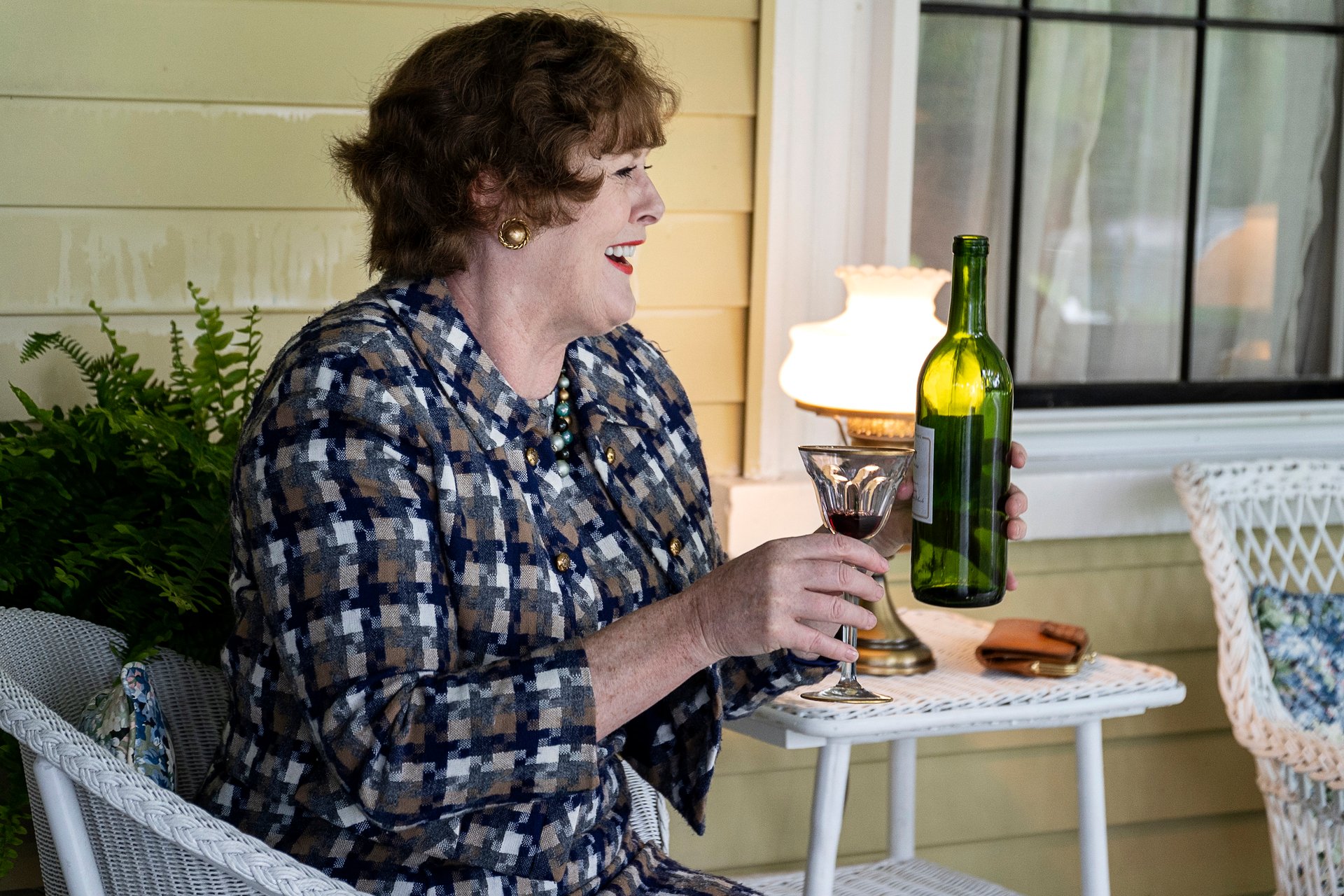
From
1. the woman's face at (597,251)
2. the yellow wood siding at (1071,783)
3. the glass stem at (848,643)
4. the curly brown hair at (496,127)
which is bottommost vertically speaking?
the yellow wood siding at (1071,783)

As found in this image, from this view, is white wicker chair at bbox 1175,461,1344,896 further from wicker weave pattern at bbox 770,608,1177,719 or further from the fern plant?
the fern plant

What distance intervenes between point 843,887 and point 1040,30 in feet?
5.31

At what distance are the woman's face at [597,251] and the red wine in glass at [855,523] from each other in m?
0.34

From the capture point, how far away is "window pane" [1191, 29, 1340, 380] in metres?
2.84

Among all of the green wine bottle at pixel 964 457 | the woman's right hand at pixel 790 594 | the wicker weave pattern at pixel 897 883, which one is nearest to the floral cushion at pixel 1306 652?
the wicker weave pattern at pixel 897 883

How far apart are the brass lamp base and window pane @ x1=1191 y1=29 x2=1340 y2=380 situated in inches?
45.1

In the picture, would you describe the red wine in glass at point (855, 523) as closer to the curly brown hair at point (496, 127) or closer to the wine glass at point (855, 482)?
the wine glass at point (855, 482)

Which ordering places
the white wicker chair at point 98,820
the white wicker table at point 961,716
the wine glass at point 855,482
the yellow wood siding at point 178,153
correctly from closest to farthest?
the white wicker chair at point 98,820 < the wine glass at point 855,482 < the white wicker table at point 961,716 < the yellow wood siding at point 178,153

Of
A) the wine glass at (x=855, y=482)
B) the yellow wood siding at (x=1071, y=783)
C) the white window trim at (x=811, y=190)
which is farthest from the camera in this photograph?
the yellow wood siding at (x=1071, y=783)

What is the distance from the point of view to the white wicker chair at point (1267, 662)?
223 centimetres

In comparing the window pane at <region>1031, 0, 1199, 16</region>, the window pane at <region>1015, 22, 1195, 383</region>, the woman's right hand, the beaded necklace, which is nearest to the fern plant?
the beaded necklace

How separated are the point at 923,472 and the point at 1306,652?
1.27 m

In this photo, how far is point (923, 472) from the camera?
1497mm

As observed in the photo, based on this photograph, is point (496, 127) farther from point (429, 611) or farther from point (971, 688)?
point (971, 688)
